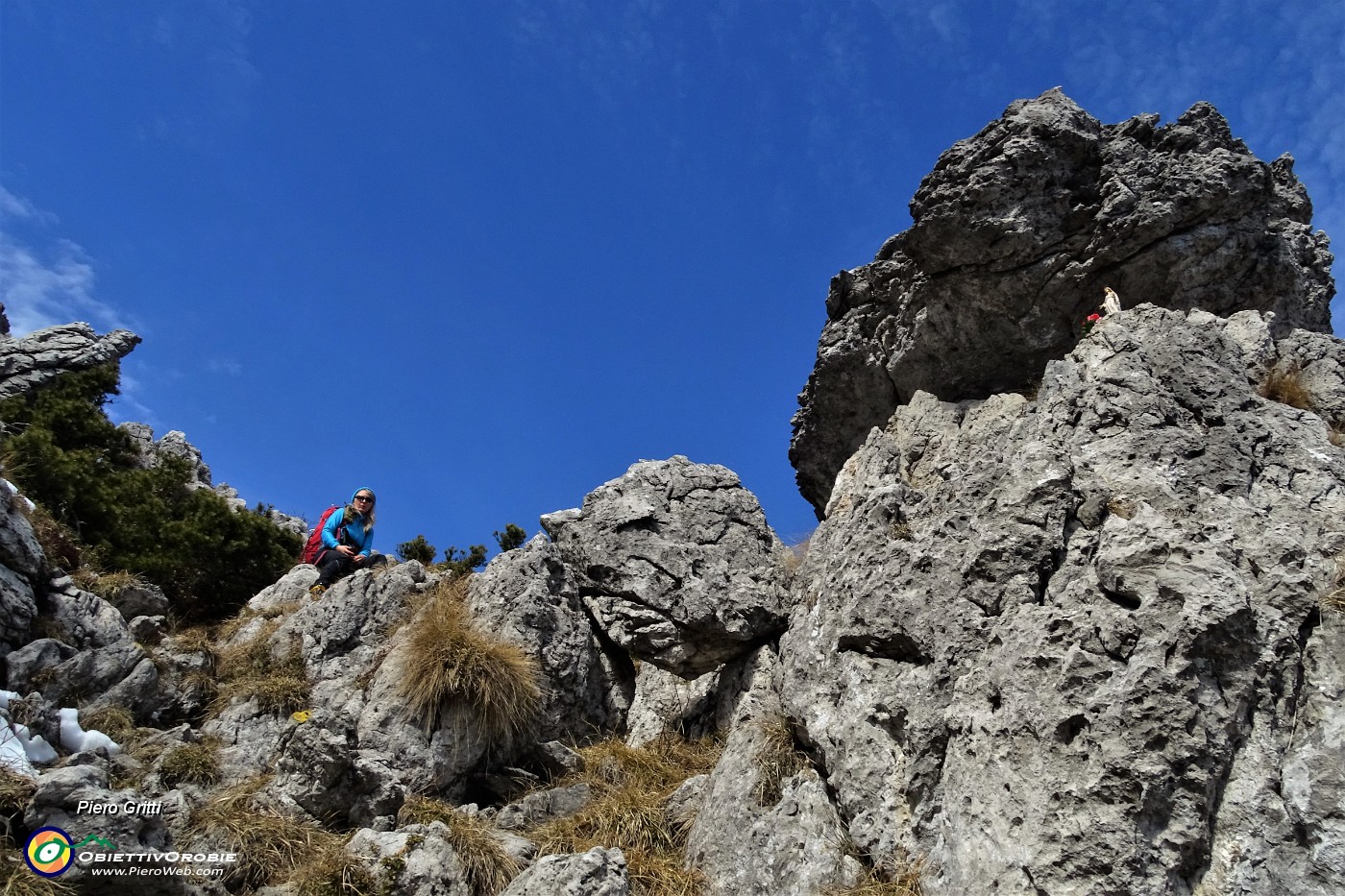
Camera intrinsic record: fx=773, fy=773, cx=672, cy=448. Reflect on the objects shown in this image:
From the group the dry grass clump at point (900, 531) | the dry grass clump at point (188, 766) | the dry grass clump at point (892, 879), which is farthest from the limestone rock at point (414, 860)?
the dry grass clump at point (900, 531)

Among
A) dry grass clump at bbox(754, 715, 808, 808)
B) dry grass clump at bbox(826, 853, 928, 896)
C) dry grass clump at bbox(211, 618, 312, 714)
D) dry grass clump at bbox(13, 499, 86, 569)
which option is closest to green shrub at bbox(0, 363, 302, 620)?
dry grass clump at bbox(13, 499, 86, 569)

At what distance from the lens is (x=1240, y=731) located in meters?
5.50

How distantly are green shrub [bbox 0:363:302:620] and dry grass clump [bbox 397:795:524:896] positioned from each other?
712cm

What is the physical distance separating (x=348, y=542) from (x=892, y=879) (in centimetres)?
936

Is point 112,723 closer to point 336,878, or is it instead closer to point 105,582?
point 105,582

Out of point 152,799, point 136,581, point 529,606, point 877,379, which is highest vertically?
point 877,379

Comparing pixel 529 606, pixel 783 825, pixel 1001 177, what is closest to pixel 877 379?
pixel 1001 177

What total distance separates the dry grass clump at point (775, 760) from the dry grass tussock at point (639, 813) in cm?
97

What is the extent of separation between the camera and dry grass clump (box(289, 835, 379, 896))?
645cm

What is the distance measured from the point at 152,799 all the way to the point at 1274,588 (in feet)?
31.0

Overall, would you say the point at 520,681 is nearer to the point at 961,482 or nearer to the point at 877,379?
the point at 961,482

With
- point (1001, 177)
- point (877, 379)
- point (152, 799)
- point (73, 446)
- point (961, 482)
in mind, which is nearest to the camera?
point (152, 799)

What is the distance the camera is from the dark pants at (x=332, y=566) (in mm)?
11344

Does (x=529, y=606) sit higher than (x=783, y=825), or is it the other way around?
(x=529, y=606)
